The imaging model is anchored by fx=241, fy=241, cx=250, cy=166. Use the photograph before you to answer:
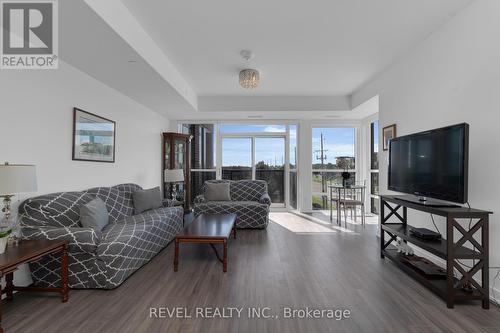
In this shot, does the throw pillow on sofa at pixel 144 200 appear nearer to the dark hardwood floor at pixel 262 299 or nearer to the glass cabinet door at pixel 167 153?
the dark hardwood floor at pixel 262 299

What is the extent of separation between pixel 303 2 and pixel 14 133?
2.94 meters

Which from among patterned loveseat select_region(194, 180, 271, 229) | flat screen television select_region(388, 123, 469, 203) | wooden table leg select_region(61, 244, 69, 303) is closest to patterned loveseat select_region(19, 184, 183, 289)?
wooden table leg select_region(61, 244, 69, 303)

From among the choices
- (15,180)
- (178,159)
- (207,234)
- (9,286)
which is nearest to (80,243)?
(9,286)

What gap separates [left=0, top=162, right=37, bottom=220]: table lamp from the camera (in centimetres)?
177

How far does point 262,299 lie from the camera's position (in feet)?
7.02

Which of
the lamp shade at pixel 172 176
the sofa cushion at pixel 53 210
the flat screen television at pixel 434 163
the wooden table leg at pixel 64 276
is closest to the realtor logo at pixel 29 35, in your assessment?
the sofa cushion at pixel 53 210

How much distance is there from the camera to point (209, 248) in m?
3.50

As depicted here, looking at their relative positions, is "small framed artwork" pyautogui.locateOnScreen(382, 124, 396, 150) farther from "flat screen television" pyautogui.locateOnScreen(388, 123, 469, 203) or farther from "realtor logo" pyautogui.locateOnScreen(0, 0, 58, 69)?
"realtor logo" pyautogui.locateOnScreen(0, 0, 58, 69)

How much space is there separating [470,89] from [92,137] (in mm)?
4315

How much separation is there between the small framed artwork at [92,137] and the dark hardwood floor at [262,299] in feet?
5.31

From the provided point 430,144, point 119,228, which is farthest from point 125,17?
point 430,144

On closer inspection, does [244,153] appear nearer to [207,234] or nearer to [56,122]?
[207,234]

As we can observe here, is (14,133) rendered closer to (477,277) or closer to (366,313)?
(366,313)

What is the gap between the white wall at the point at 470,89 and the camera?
2.04m
